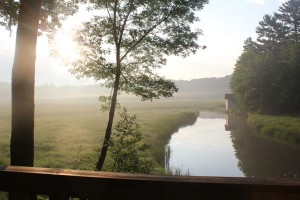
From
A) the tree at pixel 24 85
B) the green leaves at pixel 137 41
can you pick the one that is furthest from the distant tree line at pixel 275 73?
the tree at pixel 24 85

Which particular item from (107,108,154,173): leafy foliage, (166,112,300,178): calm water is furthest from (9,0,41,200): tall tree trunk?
(166,112,300,178): calm water

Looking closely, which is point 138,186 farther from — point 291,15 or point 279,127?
point 291,15

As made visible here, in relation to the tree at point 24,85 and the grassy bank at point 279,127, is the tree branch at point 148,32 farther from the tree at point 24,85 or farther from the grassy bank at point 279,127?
the grassy bank at point 279,127

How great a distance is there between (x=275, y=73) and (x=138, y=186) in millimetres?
61222

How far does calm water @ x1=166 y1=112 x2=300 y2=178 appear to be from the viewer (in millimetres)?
29072

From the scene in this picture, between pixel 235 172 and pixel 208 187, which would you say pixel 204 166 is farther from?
pixel 208 187

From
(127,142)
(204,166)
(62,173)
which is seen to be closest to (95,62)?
(127,142)

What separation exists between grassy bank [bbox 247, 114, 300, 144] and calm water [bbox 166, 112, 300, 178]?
1.48 metres

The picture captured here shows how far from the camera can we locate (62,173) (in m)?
2.71

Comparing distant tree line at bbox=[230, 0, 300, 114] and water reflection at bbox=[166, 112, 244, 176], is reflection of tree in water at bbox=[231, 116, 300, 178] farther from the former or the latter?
distant tree line at bbox=[230, 0, 300, 114]

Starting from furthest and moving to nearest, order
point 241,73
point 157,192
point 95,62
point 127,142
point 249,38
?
point 249,38
point 241,73
point 95,62
point 127,142
point 157,192

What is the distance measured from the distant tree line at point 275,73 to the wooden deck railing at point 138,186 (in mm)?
55887

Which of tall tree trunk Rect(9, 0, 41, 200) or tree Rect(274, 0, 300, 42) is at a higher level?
tree Rect(274, 0, 300, 42)

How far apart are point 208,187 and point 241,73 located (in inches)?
2813
